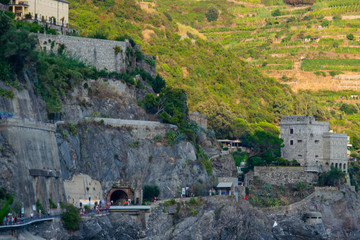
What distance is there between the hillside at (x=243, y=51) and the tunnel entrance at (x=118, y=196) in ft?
60.9

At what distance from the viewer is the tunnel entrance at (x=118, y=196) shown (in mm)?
61656

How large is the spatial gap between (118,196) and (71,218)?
34.2 feet

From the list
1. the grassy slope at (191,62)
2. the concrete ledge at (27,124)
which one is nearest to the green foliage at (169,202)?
the concrete ledge at (27,124)

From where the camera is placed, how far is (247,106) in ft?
332

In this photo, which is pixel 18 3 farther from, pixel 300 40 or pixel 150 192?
pixel 300 40

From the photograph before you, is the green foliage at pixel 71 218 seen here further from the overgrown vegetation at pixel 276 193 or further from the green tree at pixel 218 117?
the green tree at pixel 218 117

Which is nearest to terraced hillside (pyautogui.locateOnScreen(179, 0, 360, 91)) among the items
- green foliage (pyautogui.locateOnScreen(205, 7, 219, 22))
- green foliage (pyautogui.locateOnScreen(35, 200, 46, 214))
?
green foliage (pyautogui.locateOnScreen(205, 7, 219, 22))

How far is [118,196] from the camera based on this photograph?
6238 cm

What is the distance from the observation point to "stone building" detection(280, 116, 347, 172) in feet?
256

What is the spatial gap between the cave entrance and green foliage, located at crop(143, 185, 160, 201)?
5.08 feet

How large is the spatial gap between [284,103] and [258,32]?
168ft

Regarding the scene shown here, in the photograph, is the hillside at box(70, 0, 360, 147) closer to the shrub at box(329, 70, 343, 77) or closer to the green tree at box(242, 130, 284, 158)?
the shrub at box(329, 70, 343, 77)

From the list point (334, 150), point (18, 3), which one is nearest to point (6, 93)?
point (18, 3)

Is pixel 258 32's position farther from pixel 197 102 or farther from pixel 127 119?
pixel 127 119
